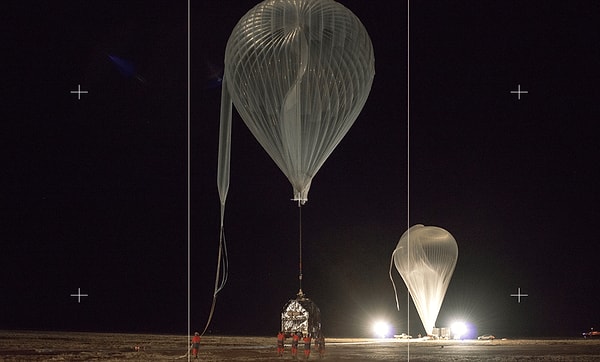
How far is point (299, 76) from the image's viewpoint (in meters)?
19.5

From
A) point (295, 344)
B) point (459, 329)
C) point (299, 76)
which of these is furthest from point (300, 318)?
point (459, 329)

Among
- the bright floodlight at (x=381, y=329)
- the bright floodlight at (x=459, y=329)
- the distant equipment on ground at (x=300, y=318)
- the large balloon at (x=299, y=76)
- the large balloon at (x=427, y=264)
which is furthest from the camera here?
the bright floodlight at (x=381, y=329)

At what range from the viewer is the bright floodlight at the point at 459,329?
3016 centimetres

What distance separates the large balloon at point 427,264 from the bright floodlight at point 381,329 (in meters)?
→ 1.21

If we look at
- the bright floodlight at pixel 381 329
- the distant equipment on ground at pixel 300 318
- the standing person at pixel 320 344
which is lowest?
the bright floodlight at pixel 381 329

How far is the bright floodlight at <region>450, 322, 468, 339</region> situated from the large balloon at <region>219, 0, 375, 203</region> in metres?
11.2

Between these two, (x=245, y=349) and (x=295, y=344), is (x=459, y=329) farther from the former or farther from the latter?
(x=295, y=344)

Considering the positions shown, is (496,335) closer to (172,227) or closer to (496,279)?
(496,279)

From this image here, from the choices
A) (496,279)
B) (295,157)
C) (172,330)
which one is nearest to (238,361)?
(295,157)

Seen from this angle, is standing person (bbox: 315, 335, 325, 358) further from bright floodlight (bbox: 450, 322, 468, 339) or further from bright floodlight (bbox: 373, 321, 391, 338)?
bright floodlight (bbox: 450, 322, 468, 339)

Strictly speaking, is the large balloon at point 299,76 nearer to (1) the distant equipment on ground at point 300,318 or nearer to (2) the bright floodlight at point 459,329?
(1) the distant equipment on ground at point 300,318

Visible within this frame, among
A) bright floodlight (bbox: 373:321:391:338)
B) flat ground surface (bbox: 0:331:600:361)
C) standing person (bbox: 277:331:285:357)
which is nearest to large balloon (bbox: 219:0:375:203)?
standing person (bbox: 277:331:285:357)

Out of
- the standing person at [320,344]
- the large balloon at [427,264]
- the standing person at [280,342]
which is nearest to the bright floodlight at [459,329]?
the large balloon at [427,264]

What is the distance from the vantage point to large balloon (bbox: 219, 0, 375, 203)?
63.9 feet
